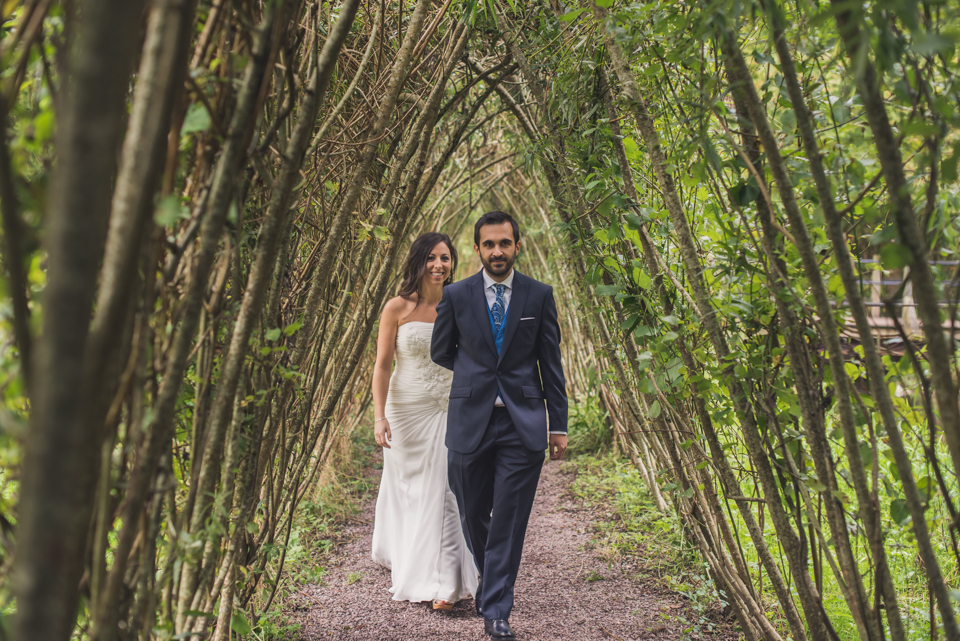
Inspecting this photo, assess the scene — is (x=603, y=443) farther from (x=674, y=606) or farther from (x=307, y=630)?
(x=307, y=630)

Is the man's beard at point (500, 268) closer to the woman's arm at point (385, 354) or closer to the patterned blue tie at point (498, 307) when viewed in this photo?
the patterned blue tie at point (498, 307)

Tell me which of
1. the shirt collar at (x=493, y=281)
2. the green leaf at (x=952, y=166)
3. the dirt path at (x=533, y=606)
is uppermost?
the shirt collar at (x=493, y=281)

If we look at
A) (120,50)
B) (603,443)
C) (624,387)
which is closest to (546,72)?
(624,387)

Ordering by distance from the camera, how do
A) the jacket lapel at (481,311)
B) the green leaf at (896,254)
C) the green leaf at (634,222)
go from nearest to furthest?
the green leaf at (896,254), the green leaf at (634,222), the jacket lapel at (481,311)

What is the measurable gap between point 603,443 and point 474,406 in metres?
3.41

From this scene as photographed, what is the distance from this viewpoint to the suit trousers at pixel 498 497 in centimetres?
253

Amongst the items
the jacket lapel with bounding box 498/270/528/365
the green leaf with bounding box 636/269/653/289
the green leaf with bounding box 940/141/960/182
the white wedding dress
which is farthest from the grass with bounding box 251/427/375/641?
the green leaf with bounding box 940/141/960/182

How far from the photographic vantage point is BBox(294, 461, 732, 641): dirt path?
8.48 feet

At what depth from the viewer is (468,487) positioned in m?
2.72

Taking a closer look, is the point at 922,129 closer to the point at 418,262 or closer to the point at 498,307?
the point at 498,307

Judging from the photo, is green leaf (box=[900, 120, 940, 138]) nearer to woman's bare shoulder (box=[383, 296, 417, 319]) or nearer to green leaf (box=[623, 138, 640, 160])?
green leaf (box=[623, 138, 640, 160])

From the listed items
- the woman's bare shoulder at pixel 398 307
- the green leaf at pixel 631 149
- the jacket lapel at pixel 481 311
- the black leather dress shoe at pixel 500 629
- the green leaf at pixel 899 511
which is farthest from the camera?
the woman's bare shoulder at pixel 398 307

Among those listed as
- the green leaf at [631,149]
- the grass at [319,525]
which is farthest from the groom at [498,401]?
the grass at [319,525]

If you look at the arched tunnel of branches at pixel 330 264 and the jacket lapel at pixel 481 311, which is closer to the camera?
the arched tunnel of branches at pixel 330 264
